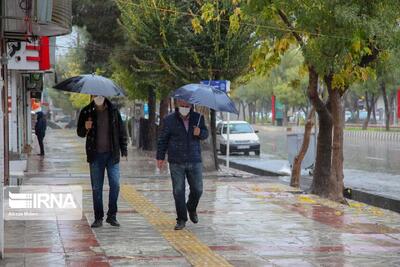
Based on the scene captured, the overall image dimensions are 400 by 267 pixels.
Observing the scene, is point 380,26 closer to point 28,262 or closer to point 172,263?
point 172,263

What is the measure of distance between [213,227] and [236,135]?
25.0m

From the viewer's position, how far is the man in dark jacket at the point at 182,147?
9688 millimetres

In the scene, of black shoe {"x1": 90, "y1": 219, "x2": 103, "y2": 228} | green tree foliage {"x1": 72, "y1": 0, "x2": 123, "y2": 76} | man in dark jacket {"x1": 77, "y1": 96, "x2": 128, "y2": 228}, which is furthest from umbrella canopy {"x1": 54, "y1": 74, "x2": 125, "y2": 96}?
green tree foliage {"x1": 72, "y1": 0, "x2": 123, "y2": 76}

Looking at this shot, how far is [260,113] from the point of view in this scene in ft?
409

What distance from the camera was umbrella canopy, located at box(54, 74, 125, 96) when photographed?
9523mm

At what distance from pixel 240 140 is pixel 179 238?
25.4 m

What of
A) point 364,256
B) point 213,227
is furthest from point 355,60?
point 364,256

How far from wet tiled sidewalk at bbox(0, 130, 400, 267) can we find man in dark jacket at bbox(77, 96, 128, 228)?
681 millimetres

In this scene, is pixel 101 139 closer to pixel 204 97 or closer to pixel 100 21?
pixel 204 97

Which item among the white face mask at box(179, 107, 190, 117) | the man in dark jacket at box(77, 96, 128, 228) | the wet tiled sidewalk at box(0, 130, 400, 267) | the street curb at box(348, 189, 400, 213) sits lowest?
the street curb at box(348, 189, 400, 213)

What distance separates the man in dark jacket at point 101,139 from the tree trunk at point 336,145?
20.7ft

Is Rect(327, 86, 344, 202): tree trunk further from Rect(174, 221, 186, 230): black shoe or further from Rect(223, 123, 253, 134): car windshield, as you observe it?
Rect(223, 123, 253, 134): car windshield

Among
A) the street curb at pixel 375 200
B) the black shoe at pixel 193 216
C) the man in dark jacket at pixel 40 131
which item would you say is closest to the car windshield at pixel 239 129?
the man in dark jacket at pixel 40 131

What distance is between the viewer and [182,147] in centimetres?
969
